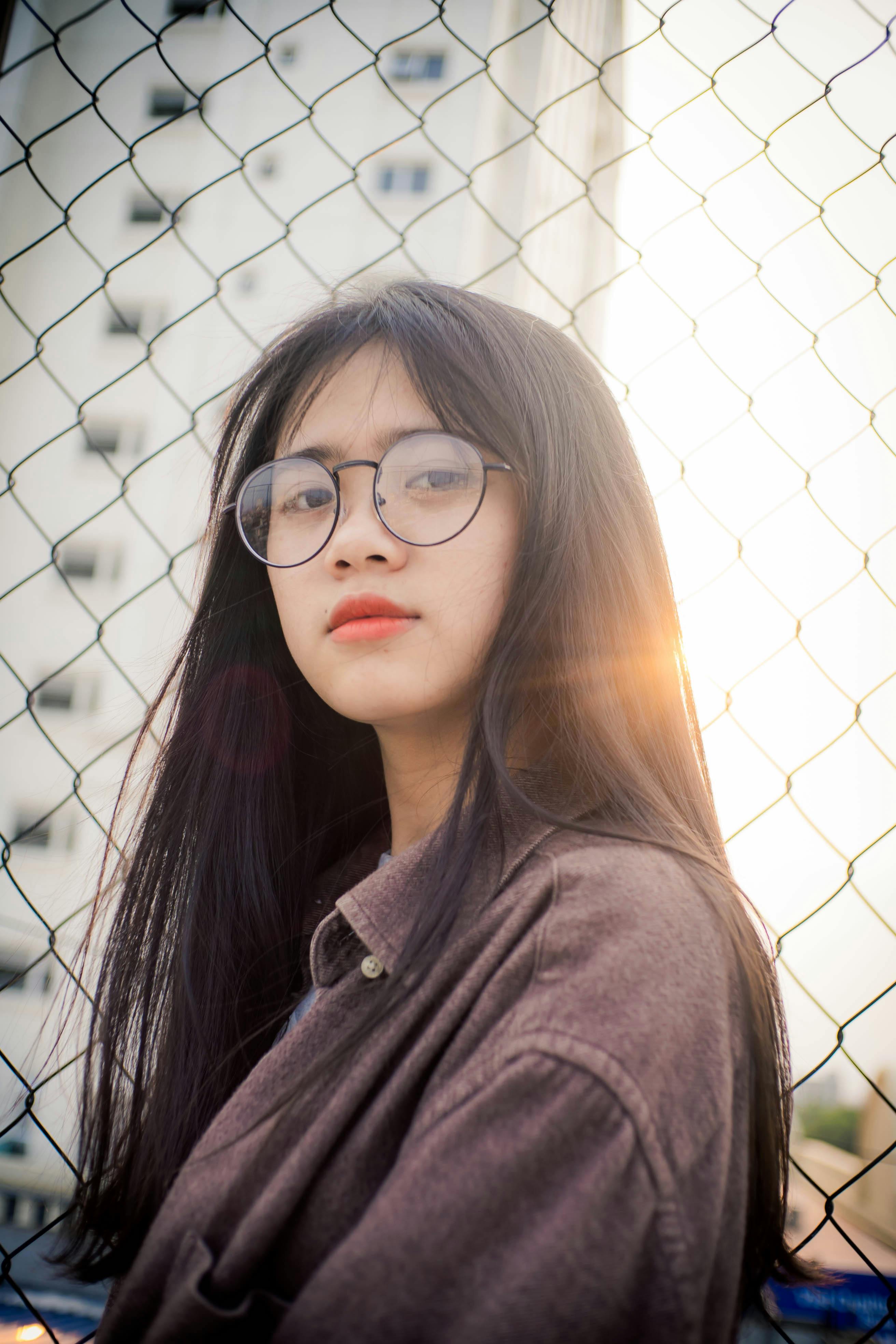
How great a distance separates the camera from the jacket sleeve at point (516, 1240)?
1.47ft

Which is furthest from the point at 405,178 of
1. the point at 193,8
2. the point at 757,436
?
the point at 757,436

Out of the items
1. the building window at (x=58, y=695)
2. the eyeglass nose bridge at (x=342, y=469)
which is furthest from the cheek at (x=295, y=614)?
the building window at (x=58, y=695)

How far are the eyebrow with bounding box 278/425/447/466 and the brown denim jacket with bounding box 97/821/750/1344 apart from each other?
472mm

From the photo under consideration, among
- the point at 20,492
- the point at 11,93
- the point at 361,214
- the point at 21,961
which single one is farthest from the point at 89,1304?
the point at 361,214

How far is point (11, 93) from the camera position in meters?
1.27

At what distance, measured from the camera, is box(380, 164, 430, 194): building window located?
516 inches

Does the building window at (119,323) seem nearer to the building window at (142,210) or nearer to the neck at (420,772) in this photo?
the building window at (142,210)

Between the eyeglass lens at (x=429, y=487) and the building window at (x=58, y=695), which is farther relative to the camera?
the building window at (x=58, y=695)

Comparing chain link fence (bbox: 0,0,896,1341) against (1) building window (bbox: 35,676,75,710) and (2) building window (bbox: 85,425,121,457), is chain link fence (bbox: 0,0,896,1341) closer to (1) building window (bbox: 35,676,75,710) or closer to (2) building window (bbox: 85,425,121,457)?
(1) building window (bbox: 35,676,75,710)

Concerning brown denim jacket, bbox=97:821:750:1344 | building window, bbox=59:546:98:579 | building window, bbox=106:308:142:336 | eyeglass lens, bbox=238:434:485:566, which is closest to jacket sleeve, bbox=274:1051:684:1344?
brown denim jacket, bbox=97:821:750:1344

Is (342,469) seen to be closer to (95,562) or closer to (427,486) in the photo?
(427,486)

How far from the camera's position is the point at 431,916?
0.70 meters

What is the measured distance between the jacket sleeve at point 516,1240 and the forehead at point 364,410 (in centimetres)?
69

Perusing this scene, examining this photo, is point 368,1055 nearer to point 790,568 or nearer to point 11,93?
point 790,568
